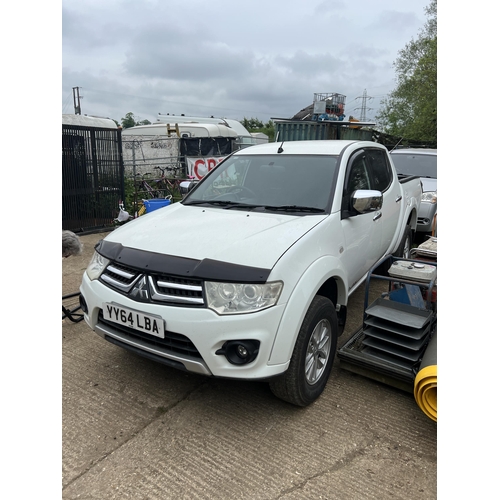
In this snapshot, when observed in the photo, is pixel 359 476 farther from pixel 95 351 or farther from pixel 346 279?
pixel 95 351

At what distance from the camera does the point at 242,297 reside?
2.30m

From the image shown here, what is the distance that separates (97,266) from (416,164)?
7.61m

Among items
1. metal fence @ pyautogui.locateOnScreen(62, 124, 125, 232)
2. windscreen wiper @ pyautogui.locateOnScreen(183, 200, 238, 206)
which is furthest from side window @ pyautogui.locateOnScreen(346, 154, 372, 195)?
metal fence @ pyautogui.locateOnScreen(62, 124, 125, 232)

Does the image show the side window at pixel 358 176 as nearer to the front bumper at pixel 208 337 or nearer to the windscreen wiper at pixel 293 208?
the windscreen wiper at pixel 293 208

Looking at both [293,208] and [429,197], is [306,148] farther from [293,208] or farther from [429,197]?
[429,197]

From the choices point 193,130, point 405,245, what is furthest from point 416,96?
point 405,245

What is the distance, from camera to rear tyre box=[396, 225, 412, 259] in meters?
5.04

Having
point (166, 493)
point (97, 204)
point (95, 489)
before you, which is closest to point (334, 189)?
point (166, 493)

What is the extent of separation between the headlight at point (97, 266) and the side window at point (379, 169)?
8.83 feet

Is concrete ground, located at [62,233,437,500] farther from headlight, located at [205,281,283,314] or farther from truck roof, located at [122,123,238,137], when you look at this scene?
truck roof, located at [122,123,238,137]

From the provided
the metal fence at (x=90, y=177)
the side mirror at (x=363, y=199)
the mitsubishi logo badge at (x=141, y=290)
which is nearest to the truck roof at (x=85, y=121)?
the metal fence at (x=90, y=177)

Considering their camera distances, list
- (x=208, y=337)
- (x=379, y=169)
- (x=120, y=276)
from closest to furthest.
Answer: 1. (x=208, y=337)
2. (x=120, y=276)
3. (x=379, y=169)

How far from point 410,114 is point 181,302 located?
31.3m

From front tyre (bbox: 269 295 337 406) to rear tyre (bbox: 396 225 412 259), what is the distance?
2.51 m
